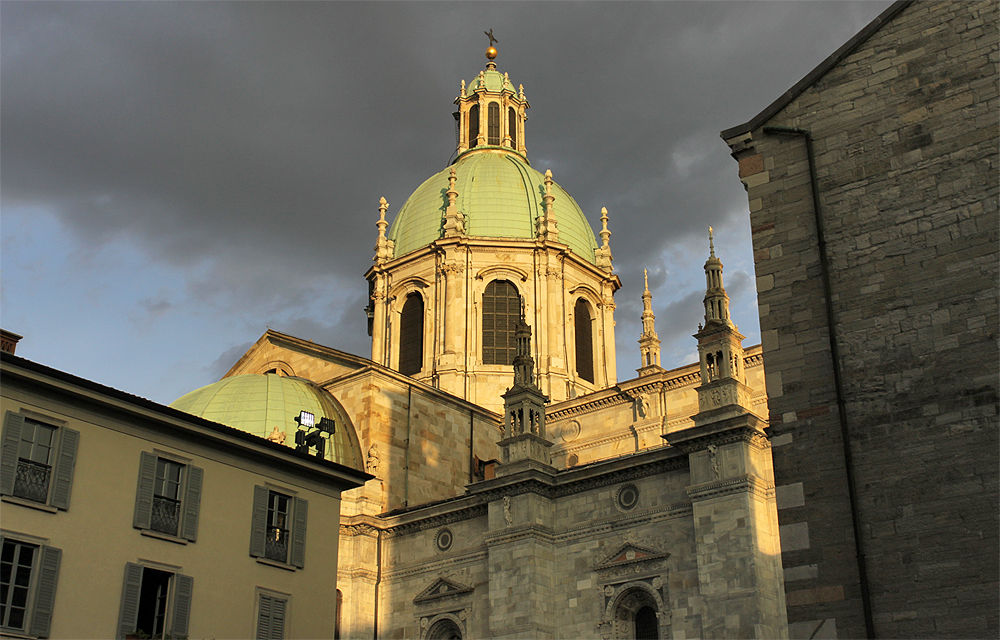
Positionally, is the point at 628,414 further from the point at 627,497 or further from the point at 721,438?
the point at 721,438

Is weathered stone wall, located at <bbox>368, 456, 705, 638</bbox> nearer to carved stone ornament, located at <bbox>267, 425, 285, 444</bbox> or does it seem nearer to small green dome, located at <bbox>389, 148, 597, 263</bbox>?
carved stone ornament, located at <bbox>267, 425, 285, 444</bbox>

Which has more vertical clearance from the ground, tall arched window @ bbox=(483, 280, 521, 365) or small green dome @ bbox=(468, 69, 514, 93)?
small green dome @ bbox=(468, 69, 514, 93)

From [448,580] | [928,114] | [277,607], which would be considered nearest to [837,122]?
[928,114]

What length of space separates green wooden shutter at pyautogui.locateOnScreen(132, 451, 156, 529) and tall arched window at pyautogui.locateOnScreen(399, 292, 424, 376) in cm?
2738

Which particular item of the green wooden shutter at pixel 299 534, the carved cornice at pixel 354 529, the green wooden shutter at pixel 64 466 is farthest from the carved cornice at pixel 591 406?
the green wooden shutter at pixel 64 466

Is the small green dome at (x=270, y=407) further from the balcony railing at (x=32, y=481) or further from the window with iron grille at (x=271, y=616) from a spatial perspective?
the balcony railing at (x=32, y=481)

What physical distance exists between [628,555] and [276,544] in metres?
11.4

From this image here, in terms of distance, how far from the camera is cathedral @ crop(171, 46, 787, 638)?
30.0 meters

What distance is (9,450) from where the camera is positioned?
21.0 metres

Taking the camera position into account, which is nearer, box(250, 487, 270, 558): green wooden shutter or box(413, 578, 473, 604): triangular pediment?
box(250, 487, 270, 558): green wooden shutter

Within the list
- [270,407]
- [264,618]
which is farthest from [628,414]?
[264,618]

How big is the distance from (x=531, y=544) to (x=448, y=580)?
4.45 meters

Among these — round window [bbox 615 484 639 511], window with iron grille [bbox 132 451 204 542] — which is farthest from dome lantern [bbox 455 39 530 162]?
window with iron grille [bbox 132 451 204 542]

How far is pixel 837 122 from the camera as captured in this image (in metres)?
18.1
